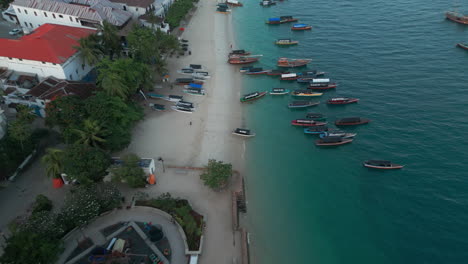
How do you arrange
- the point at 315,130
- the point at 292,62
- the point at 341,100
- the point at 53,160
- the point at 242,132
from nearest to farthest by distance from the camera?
1. the point at 53,160
2. the point at 242,132
3. the point at 315,130
4. the point at 341,100
5. the point at 292,62

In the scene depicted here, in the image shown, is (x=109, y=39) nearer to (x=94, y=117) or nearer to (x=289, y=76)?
(x=94, y=117)

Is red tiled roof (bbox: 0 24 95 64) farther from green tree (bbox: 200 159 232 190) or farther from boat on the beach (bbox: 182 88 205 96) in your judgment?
green tree (bbox: 200 159 232 190)

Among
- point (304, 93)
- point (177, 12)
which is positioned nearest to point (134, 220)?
point (304, 93)

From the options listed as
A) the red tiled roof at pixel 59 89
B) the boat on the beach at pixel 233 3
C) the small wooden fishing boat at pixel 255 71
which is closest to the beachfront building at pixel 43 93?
the red tiled roof at pixel 59 89

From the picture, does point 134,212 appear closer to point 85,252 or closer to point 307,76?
point 85,252

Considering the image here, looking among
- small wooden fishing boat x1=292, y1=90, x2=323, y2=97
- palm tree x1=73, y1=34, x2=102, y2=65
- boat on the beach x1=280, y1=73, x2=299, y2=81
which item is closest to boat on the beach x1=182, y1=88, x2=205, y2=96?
palm tree x1=73, y1=34, x2=102, y2=65

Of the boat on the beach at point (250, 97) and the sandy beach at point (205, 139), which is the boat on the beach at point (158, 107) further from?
the boat on the beach at point (250, 97)
